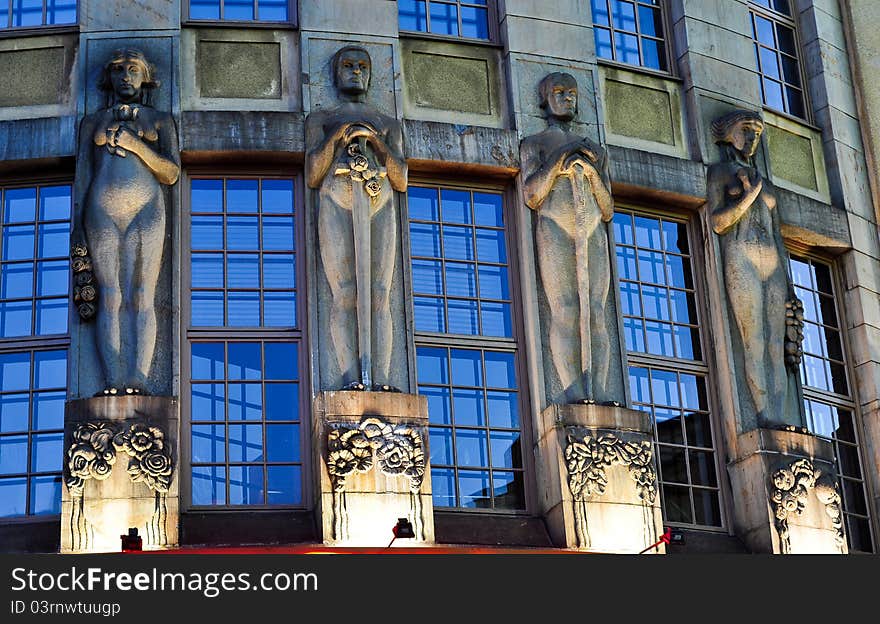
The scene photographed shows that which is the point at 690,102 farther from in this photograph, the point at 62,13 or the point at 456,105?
the point at 62,13

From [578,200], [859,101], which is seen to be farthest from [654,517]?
[859,101]

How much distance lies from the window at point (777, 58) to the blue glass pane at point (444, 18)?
11.8 feet

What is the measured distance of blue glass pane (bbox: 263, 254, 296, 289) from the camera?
66.5ft

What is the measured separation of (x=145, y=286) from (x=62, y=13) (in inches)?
131

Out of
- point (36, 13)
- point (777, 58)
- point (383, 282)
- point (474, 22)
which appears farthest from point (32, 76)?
point (777, 58)

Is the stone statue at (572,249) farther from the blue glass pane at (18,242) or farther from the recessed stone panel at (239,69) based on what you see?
the blue glass pane at (18,242)

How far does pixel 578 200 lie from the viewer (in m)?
20.8

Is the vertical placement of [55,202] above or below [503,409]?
above

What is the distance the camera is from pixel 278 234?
2045 centimetres

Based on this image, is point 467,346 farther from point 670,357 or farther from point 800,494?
point 800,494

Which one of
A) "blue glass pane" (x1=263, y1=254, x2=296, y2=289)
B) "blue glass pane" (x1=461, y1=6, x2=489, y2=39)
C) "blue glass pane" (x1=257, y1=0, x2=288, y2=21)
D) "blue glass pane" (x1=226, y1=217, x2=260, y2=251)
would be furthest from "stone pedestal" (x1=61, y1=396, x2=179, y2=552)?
"blue glass pane" (x1=461, y1=6, x2=489, y2=39)

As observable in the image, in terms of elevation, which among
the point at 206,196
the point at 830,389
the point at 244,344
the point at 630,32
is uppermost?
the point at 630,32

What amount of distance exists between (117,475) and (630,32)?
298 inches

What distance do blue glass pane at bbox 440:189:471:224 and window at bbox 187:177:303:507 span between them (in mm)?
1520
